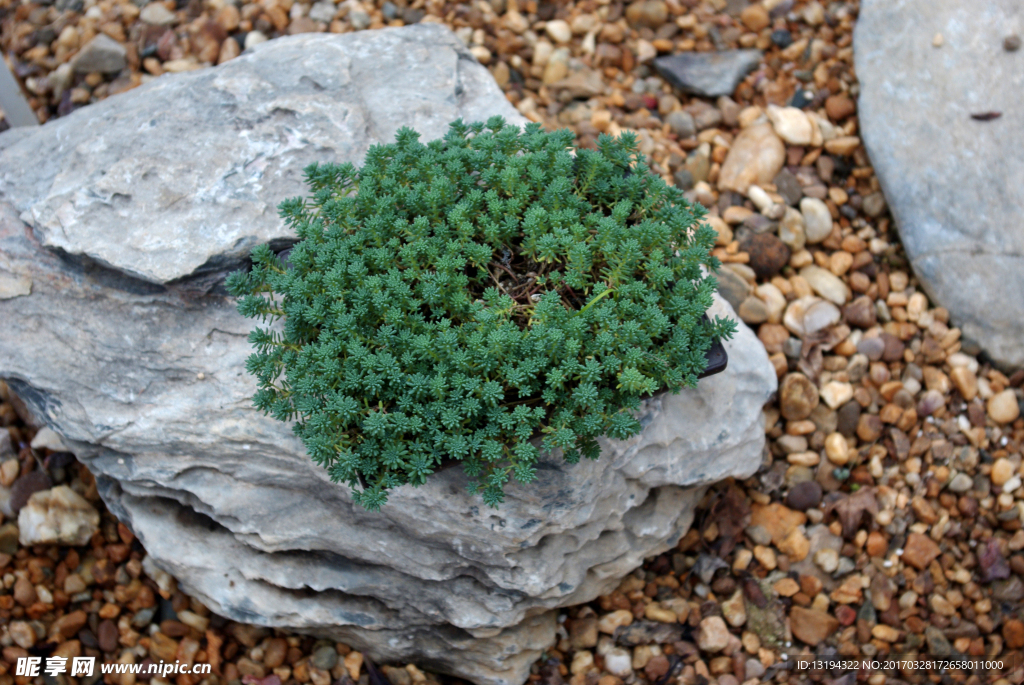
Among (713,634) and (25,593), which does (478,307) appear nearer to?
(713,634)

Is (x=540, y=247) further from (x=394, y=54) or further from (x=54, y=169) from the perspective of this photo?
(x=54, y=169)

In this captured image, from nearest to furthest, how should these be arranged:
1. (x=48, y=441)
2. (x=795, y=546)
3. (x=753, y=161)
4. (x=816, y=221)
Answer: (x=795, y=546) < (x=48, y=441) < (x=816, y=221) < (x=753, y=161)

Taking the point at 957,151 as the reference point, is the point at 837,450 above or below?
below

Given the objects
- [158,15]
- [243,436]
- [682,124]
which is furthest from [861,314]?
[158,15]

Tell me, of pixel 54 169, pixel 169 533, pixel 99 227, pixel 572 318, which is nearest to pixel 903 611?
pixel 572 318

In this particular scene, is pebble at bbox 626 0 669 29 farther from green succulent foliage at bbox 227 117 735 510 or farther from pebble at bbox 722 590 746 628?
pebble at bbox 722 590 746 628

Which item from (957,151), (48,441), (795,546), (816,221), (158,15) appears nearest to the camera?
(795,546)
